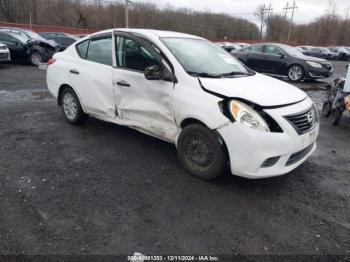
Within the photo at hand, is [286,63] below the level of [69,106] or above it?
above

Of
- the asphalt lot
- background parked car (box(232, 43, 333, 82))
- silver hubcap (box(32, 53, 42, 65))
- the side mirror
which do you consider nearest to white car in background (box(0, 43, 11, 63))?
silver hubcap (box(32, 53, 42, 65))

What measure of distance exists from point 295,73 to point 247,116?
1027 centimetres

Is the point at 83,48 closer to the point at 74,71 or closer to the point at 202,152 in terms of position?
the point at 74,71

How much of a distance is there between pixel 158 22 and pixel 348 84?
61.6 m

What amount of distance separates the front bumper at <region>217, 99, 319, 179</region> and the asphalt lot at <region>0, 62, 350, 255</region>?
34 centimetres

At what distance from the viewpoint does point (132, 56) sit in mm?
4055

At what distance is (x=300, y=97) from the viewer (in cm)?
352

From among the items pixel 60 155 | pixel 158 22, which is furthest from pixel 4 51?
pixel 158 22

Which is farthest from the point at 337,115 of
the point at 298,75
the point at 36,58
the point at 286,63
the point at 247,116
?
the point at 36,58

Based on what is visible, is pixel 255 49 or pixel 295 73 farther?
pixel 255 49

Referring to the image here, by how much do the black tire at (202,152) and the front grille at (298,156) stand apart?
0.72 meters

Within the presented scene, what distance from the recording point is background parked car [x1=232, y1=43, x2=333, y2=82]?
12.0m

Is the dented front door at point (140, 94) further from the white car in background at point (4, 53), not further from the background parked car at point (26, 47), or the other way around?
the background parked car at point (26, 47)

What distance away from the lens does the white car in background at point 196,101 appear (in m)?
3.04
